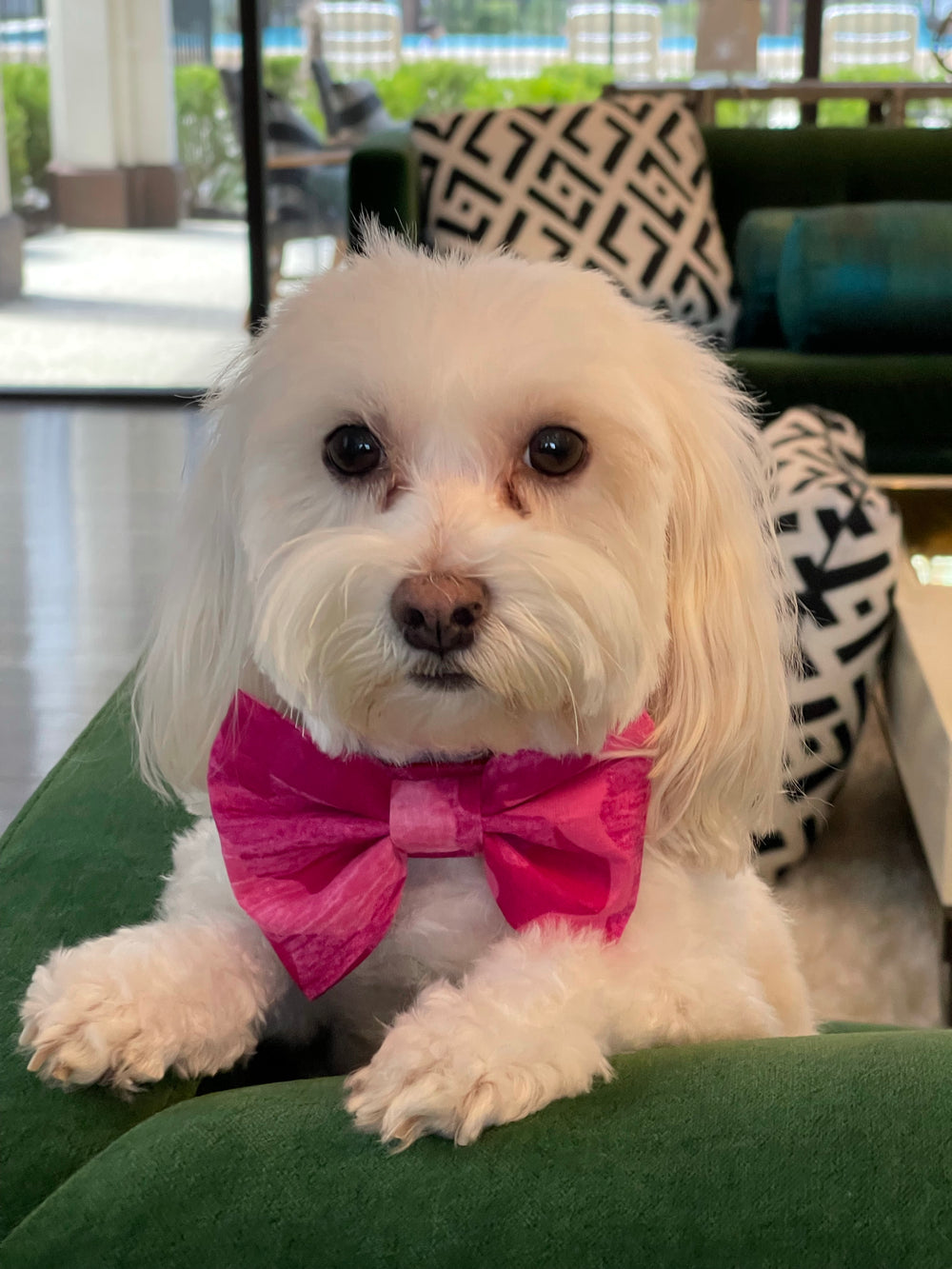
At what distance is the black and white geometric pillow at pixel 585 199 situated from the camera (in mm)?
3615

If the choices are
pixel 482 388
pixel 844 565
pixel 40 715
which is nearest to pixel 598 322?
pixel 482 388

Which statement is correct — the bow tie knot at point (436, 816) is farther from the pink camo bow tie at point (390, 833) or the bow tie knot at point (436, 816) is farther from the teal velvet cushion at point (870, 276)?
the teal velvet cushion at point (870, 276)

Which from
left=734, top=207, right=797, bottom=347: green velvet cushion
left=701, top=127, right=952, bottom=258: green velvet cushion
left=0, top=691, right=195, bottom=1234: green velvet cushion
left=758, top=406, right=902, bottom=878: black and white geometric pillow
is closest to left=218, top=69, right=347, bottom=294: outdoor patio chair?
left=701, top=127, right=952, bottom=258: green velvet cushion

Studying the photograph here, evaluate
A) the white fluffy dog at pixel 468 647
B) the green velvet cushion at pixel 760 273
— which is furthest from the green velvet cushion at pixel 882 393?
the white fluffy dog at pixel 468 647

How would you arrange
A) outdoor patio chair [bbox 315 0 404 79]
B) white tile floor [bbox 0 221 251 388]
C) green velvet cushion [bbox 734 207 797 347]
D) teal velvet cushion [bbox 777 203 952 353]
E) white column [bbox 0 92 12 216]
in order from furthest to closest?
white tile floor [bbox 0 221 251 388] → outdoor patio chair [bbox 315 0 404 79] → white column [bbox 0 92 12 216] → green velvet cushion [bbox 734 207 797 347] → teal velvet cushion [bbox 777 203 952 353]

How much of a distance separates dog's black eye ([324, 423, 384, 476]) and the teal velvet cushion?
2742mm

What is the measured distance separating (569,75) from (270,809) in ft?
18.1

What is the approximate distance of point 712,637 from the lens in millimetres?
1074

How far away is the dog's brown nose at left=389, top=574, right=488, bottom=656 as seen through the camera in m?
0.87

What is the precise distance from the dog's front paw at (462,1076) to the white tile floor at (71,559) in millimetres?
1668

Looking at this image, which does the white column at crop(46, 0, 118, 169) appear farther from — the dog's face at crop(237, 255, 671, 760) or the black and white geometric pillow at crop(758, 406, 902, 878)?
the dog's face at crop(237, 255, 671, 760)

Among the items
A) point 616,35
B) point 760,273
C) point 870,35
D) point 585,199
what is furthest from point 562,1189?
point 870,35

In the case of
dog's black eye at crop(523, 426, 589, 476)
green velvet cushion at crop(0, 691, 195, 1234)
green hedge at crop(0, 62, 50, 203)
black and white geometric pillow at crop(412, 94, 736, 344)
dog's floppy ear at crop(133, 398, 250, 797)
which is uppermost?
green hedge at crop(0, 62, 50, 203)

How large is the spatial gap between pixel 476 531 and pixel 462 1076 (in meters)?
0.34
